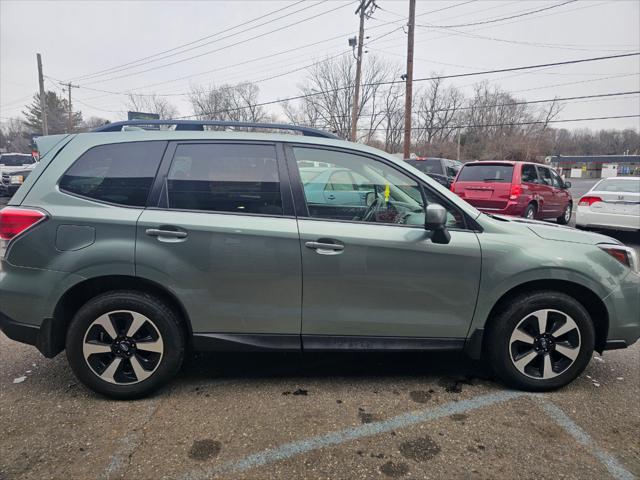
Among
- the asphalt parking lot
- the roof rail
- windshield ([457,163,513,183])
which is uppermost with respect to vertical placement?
the roof rail

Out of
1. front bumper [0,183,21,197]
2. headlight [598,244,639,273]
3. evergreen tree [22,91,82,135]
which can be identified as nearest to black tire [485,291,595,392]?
headlight [598,244,639,273]

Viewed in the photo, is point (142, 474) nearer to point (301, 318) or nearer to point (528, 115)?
point (301, 318)

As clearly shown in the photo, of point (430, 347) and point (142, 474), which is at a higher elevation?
point (430, 347)

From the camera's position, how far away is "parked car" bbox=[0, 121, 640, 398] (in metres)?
2.60

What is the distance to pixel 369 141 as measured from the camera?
1996 inches

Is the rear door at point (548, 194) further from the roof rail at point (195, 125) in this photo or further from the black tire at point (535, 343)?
the roof rail at point (195, 125)

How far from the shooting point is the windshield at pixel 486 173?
9.27 m

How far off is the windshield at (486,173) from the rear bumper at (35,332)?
898 centimetres

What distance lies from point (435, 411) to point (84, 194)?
2724 millimetres

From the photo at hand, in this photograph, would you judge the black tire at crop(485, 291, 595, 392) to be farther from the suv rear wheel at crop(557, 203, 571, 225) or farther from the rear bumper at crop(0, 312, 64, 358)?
the suv rear wheel at crop(557, 203, 571, 225)

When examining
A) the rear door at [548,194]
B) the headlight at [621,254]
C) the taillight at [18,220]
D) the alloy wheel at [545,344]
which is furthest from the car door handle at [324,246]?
the rear door at [548,194]

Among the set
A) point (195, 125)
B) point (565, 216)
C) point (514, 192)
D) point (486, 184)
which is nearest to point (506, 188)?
point (514, 192)

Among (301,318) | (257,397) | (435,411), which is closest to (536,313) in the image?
(435,411)

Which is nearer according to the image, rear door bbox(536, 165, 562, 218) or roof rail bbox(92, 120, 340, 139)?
roof rail bbox(92, 120, 340, 139)
